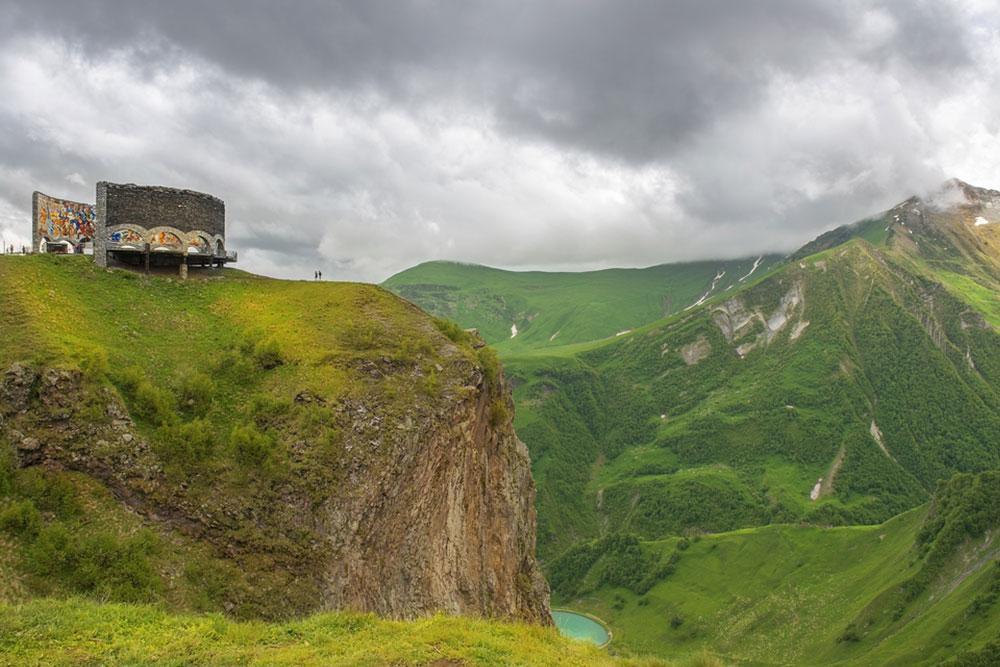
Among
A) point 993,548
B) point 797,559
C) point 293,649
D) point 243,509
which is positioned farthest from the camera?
point 797,559

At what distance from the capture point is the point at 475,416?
125ft

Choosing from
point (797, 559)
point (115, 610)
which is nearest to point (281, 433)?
point (115, 610)

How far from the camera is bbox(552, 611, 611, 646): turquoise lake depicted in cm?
16284

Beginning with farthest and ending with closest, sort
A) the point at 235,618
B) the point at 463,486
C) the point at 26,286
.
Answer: the point at 463,486 → the point at 26,286 → the point at 235,618

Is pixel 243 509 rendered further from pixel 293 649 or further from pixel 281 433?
pixel 293 649

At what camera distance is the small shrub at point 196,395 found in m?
29.5

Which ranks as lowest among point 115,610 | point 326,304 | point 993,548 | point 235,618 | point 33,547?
point 993,548

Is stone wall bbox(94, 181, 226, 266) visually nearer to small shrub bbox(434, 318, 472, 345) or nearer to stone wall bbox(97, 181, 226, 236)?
stone wall bbox(97, 181, 226, 236)

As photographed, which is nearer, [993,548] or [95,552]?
[95,552]

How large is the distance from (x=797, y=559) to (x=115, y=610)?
181723 millimetres

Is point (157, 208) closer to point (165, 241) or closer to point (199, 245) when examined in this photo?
point (165, 241)

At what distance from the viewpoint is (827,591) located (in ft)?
482

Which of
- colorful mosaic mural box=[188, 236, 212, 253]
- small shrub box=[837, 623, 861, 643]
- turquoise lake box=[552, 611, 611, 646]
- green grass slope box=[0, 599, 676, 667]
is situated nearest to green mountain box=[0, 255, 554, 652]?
green grass slope box=[0, 599, 676, 667]

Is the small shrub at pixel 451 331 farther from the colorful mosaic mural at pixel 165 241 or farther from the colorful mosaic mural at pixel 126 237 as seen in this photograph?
the colorful mosaic mural at pixel 126 237
